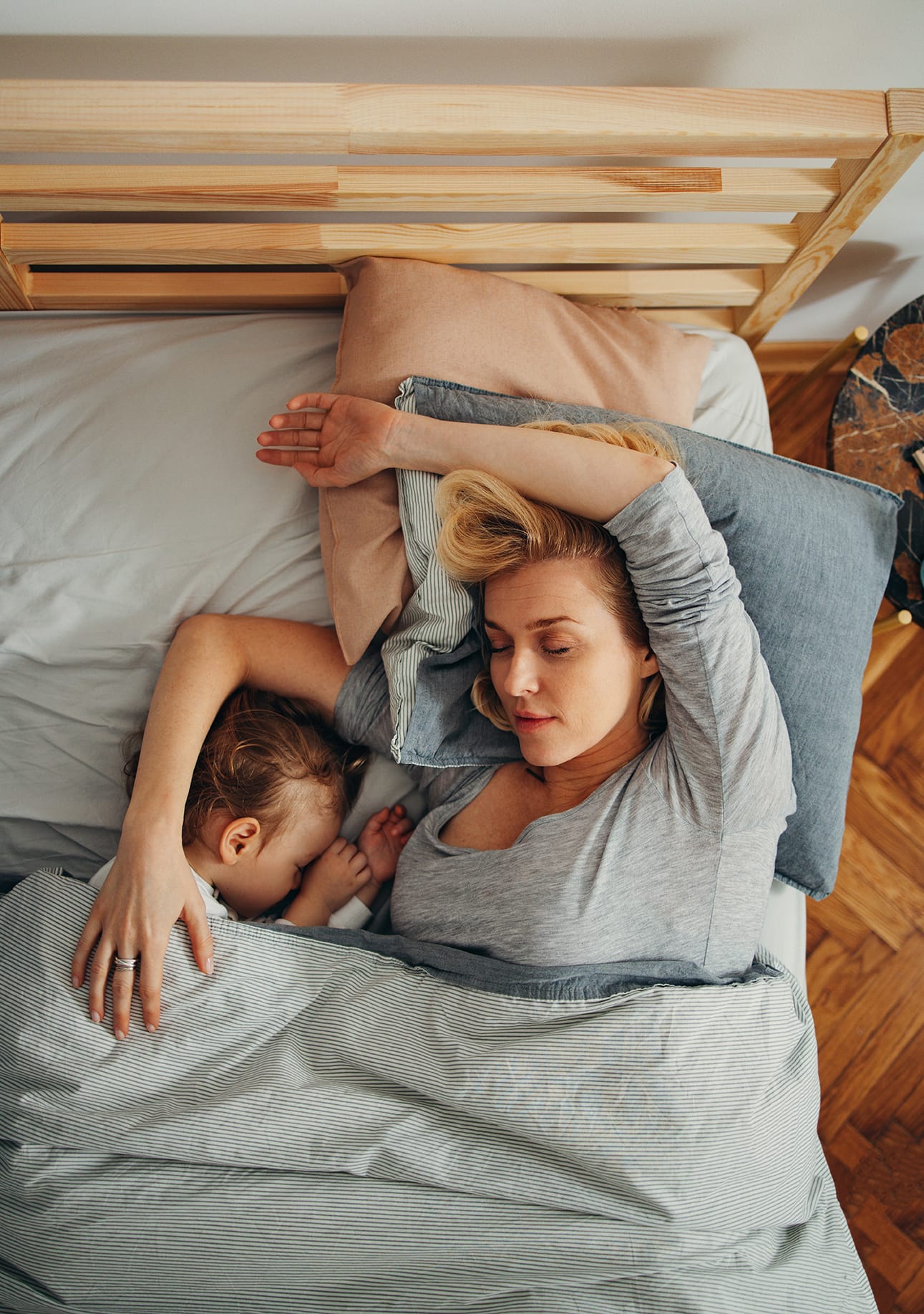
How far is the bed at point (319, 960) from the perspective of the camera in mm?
999

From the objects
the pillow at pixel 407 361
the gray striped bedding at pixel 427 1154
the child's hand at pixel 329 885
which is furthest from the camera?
the child's hand at pixel 329 885

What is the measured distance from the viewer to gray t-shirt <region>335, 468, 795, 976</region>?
1062 millimetres

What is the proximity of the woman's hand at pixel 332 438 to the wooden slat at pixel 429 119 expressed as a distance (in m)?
→ 0.31

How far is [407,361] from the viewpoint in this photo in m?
1.19

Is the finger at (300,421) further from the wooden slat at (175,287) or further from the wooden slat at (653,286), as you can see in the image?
the wooden slat at (653,286)

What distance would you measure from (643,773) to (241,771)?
577 millimetres

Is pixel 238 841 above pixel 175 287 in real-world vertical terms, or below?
below

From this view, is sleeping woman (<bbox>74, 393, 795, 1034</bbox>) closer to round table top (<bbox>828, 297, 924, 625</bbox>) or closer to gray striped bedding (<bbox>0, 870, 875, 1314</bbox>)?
gray striped bedding (<bbox>0, 870, 875, 1314</bbox>)

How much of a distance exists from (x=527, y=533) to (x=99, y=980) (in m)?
0.79

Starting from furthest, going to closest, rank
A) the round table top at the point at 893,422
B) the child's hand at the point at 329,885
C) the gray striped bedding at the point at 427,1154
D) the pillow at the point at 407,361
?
the round table top at the point at 893,422 < the child's hand at the point at 329,885 < the pillow at the point at 407,361 < the gray striped bedding at the point at 427,1154

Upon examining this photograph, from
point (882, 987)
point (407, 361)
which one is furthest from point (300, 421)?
point (882, 987)

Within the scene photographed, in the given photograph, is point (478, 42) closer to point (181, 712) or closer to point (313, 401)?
point (313, 401)

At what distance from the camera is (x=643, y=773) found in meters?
1.15

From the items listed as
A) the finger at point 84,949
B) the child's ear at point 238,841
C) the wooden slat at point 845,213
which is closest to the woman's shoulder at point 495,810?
the child's ear at point 238,841
